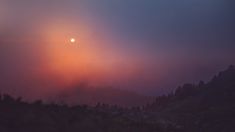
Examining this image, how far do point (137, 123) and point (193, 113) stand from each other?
57609 millimetres

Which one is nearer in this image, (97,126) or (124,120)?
(97,126)

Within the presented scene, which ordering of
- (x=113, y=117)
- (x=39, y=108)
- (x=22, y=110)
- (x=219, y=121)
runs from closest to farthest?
(x=22, y=110), (x=39, y=108), (x=113, y=117), (x=219, y=121)

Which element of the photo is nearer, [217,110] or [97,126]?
[97,126]

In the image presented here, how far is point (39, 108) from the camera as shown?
395 ft

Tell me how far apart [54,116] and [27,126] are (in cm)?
1406

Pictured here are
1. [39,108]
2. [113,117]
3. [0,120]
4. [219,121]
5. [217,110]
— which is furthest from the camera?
[217,110]

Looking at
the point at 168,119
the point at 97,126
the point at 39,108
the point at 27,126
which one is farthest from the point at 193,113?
the point at 27,126

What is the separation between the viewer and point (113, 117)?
139 meters

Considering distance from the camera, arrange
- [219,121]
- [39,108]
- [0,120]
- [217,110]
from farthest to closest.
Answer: [217,110] < [219,121] < [39,108] < [0,120]

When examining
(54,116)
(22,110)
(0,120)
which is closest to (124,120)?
(54,116)

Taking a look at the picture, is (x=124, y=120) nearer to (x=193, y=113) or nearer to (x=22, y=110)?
(x=22, y=110)

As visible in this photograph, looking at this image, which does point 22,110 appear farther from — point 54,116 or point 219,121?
point 219,121

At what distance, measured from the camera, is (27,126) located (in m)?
105

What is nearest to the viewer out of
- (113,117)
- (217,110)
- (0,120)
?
(0,120)
